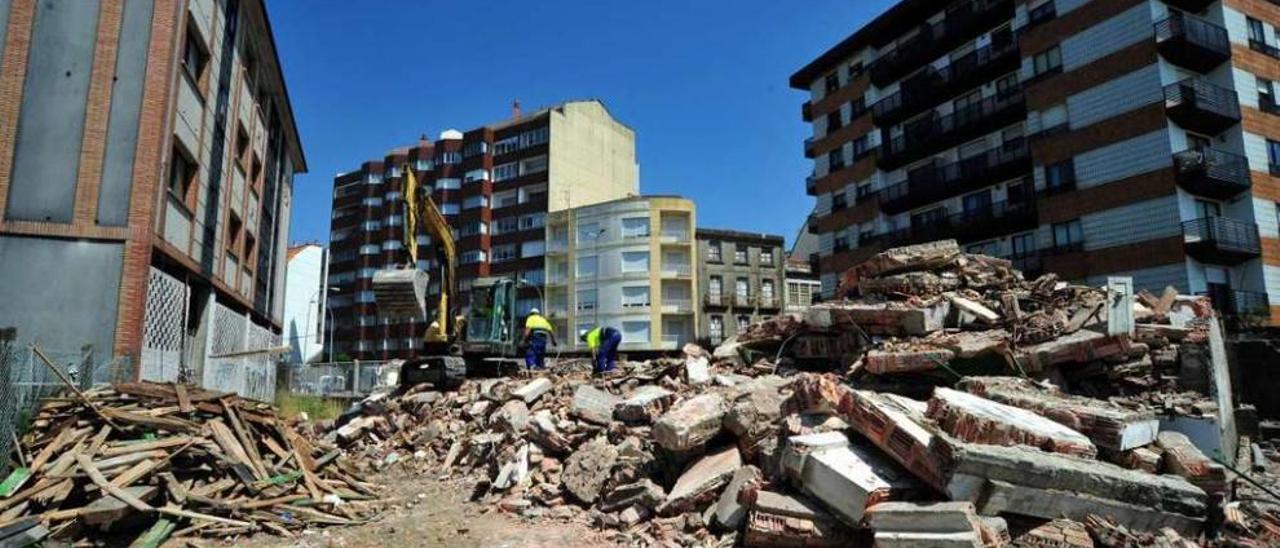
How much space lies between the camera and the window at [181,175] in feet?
47.6

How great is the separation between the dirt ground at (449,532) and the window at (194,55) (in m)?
11.3

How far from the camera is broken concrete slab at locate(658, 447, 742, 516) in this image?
6633 millimetres

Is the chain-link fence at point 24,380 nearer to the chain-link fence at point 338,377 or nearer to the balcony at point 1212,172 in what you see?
the chain-link fence at point 338,377

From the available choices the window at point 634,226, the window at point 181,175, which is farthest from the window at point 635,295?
the window at point 181,175

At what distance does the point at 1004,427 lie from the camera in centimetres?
537

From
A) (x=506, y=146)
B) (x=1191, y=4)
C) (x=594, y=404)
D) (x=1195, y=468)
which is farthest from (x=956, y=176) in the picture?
(x=506, y=146)

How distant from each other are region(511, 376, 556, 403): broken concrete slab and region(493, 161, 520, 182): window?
44027mm

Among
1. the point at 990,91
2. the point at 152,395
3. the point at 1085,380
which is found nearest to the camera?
the point at 1085,380

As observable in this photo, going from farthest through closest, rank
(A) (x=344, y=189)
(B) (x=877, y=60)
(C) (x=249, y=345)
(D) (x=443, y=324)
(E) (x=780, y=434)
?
(A) (x=344, y=189) < (B) (x=877, y=60) < (C) (x=249, y=345) < (D) (x=443, y=324) < (E) (x=780, y=434)

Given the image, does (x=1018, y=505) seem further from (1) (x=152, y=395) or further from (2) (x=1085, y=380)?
(1) (x=152, y=395)

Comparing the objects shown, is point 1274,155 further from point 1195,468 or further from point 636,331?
point 636,331

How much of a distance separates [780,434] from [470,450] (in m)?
5.92

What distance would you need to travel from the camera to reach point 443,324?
1672 centimetres

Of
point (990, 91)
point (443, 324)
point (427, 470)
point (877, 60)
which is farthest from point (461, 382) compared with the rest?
point (877, 60)
